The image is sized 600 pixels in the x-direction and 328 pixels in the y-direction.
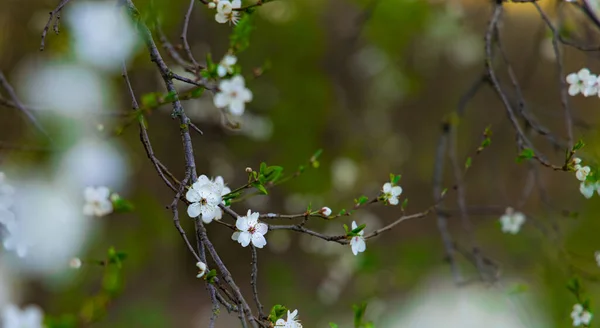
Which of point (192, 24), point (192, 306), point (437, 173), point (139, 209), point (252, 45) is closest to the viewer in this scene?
point (437, 173)

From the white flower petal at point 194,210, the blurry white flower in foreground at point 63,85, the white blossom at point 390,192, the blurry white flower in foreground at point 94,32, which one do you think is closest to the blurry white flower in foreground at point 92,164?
the blurry white flower in foreground at point 63,85

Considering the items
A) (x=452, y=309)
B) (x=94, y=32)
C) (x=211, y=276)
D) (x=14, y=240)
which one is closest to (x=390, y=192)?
(x=211, y=276)

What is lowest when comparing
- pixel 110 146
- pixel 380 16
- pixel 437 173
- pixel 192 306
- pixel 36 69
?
pixel 437 173

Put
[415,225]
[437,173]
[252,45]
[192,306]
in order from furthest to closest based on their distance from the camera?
[415,225] → [192,306] → [252,45] → [437,173]

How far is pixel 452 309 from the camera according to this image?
3.22 metres

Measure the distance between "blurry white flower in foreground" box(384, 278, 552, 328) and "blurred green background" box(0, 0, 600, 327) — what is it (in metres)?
0.05

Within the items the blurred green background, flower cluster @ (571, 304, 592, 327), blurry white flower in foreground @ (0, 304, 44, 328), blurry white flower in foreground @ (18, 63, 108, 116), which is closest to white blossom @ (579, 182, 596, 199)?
flower cluster @ (571, 304, 592, 327)

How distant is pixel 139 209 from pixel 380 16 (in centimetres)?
197

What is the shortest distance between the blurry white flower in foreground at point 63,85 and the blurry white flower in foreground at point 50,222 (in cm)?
40

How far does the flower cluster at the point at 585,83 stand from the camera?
122cm

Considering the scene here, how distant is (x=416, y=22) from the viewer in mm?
3637

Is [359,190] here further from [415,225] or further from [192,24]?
[192,24]

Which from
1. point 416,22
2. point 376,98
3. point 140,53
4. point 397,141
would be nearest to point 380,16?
point 416,22

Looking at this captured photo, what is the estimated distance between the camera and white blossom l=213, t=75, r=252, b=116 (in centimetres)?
81
